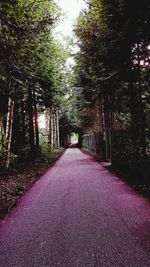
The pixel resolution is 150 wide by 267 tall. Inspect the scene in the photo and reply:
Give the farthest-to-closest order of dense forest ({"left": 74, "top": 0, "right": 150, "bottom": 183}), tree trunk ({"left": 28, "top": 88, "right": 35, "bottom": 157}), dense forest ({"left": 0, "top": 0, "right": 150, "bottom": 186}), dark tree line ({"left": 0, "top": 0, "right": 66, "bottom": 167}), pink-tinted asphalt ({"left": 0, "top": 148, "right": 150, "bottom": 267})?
tree trunk ({"left": 28, "top": 88, "right": 35, "bottom": 157}) < dense forest ({"left": 74, "top": 0, "right": 150, "bottom": 183}) < dense forest ({"left": 0, "top": 0, "right": 150, "bottom": 186}) < dark tree line ({"left": 0, "top": 0, "right": 66, "bottom": 167}) < pink-tinted asphalt ({"left": 0, "top": 148, "right": 150, "bottom": 267})

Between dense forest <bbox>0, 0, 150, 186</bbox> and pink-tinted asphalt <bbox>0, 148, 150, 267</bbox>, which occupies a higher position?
dense forest <bbox>0, 0, 150, 186</bbox>

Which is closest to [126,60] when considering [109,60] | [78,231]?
[109,60]

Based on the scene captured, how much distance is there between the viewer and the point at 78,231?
18.2 ft

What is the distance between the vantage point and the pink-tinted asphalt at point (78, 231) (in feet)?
14.1

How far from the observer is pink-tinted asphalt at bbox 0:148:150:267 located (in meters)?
4.31

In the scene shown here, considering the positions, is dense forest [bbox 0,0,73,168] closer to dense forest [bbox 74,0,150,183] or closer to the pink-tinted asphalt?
dense forest [bbox 74,0,150,183]

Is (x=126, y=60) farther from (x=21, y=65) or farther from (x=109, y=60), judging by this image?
(x=21, y=65)

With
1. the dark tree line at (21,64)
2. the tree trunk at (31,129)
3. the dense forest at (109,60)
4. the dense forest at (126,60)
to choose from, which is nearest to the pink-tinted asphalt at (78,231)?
the dense forest at (126,60)

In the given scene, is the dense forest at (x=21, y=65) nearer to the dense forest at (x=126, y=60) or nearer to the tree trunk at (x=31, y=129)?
the tree trunk at (x=31, y=129)

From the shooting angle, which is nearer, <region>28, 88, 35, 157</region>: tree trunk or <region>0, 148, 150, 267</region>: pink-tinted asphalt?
<region>0, 148, 150, 267</region>: pink-tinted asphalt

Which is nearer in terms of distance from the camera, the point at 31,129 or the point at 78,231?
the point at 78,231

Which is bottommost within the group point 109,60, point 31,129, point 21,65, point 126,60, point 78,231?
point 78,231

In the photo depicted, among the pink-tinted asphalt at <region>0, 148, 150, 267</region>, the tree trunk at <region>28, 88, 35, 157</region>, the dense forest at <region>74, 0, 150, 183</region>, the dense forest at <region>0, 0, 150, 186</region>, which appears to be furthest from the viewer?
the tree trunk at <region>28, 88, 35, 157</region>

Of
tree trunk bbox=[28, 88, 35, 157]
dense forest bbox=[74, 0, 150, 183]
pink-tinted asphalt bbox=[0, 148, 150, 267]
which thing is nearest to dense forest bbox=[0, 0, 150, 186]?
dense forest bbox=[74, 0, 150, 183]
